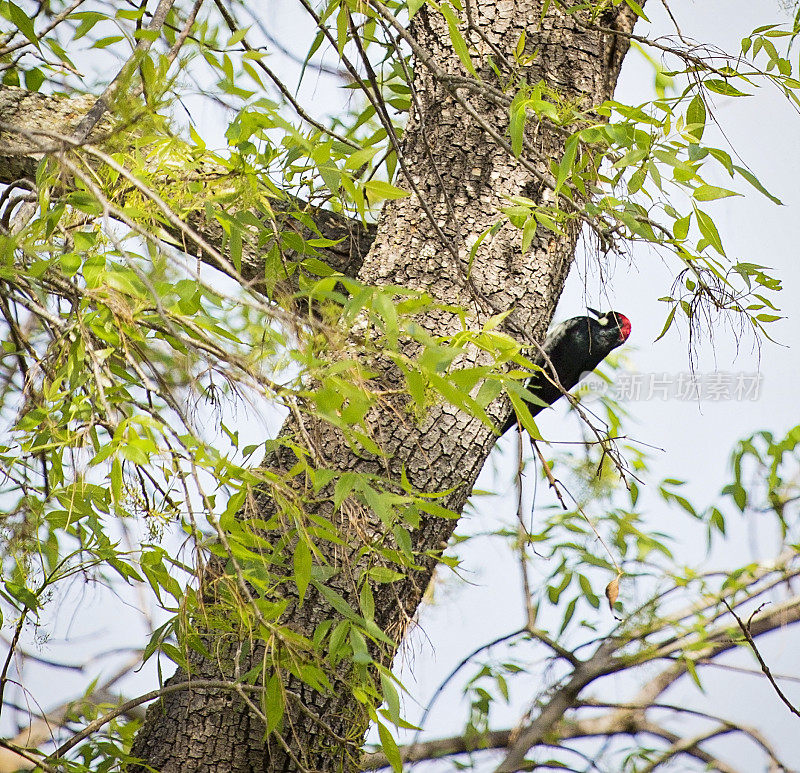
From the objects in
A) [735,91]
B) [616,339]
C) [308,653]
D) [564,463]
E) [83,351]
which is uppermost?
[616,339]

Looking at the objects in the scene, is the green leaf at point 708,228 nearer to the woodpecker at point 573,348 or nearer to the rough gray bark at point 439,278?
the rough gray bark at point 439,278

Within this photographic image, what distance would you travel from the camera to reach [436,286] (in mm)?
1057

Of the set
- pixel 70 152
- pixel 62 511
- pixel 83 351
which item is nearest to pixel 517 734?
pixel 62 511

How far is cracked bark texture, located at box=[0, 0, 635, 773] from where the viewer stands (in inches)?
36.8

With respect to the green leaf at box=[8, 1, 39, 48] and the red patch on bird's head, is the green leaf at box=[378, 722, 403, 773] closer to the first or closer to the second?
the green leaf at box=[8, 1, 39, 48]

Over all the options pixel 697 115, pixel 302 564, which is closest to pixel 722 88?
pixel 697 115

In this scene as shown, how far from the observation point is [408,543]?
732 mm

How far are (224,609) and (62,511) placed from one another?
20 centimetres

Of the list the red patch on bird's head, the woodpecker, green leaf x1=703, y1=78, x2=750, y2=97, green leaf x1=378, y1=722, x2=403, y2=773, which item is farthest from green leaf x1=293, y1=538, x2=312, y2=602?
the red patch on bird's head

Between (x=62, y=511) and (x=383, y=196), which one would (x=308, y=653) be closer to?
(x=62, y=511)

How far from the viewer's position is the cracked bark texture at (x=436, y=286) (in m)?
0.93

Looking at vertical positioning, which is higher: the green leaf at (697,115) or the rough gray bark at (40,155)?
the rough gray bark at (40,155)

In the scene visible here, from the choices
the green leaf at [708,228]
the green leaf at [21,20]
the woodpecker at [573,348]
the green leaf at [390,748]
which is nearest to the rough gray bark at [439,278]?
the green leaf at [390,748]

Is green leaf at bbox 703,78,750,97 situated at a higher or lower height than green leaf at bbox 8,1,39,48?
lower
